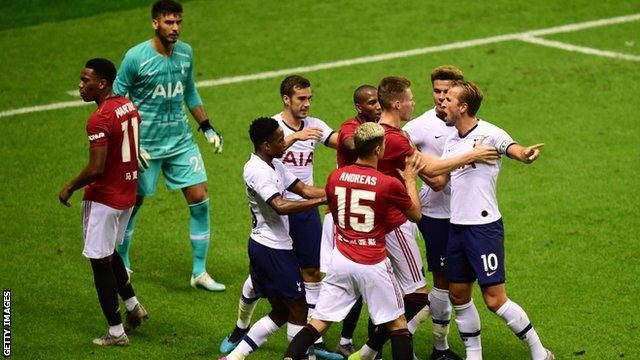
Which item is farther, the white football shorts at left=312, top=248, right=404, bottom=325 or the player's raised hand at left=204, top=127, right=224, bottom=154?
Answer: the player's raised hand at left=204, top=127, right=224, bottom=154

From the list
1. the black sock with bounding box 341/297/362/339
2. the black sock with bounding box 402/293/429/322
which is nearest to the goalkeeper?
the black sock with bounding box 341/297/362/339

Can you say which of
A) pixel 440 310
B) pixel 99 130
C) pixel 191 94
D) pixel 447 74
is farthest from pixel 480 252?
pixel 191 94

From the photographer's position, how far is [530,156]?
985 centimetres

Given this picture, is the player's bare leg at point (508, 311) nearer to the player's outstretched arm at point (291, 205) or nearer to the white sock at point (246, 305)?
the player's outstretched arm at point (291, 205)

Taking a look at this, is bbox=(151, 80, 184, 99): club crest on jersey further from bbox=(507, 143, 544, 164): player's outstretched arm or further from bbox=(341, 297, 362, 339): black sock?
bbox=(507, 143, 544, 164): player's outstretched arm

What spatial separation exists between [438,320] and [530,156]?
1888mm

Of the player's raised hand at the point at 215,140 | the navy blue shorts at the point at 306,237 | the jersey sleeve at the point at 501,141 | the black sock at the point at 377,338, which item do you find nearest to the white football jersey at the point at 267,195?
the navy blue shorts at the point at 306,237

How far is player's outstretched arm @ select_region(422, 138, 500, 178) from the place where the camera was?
1007 centimetres

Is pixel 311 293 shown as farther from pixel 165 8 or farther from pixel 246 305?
pixel 165 8

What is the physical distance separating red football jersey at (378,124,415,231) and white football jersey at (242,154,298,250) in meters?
0.87

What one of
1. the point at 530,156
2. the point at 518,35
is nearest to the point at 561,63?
the point at 518,35

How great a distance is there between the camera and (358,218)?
9703 millimetres

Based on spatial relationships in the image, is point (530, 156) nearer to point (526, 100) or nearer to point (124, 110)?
point (124, 110)

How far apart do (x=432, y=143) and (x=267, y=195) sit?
5.80 ft
